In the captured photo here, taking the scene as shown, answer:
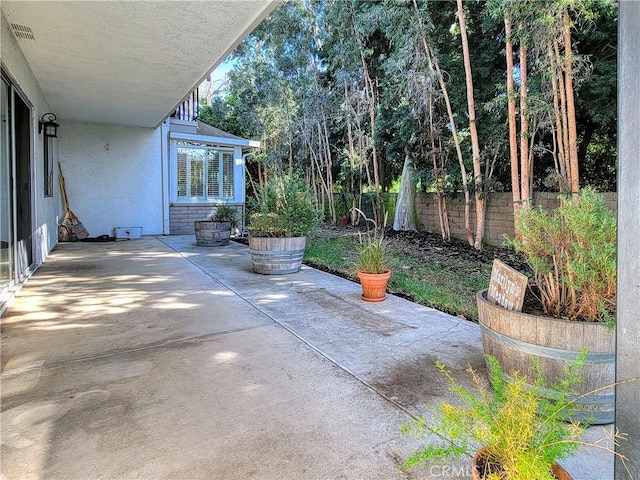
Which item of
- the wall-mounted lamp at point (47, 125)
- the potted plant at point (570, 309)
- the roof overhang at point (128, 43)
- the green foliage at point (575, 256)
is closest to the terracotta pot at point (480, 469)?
the potted plant at point (570, 309)

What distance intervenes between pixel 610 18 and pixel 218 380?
7026 mm

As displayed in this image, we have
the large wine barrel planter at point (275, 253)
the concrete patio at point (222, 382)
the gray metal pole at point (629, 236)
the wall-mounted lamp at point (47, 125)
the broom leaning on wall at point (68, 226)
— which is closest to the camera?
the gray metal pole at point (629, 236)

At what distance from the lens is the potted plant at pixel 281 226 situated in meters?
5.19

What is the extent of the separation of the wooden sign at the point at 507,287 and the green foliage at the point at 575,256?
0.61ft

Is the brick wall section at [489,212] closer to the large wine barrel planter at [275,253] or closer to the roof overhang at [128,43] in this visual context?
the large wine barrel planter at [275,253]

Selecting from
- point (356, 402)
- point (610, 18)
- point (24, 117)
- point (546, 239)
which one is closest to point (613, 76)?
point (610, 18)

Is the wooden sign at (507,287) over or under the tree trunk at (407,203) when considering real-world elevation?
under

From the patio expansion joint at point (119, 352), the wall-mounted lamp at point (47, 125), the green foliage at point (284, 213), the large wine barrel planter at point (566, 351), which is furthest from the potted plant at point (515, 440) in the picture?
the wall-mounted lamp at point (47, 125)

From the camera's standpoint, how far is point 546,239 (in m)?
2.21

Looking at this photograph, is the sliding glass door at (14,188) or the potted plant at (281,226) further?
the potted plant at (281,226)

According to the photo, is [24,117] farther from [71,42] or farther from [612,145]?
[612,145]

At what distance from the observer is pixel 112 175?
31.3 feet

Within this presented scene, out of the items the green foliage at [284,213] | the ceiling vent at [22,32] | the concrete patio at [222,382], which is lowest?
the concrete patio at [222,382]

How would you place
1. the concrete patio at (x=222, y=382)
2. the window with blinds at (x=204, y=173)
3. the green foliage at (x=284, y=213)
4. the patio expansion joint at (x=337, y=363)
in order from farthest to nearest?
1. the window with blinds at (x=204, y=173)
2. the green foliage at (x=284, y=213)
3. the patio expansion joint at (x=337, y=363)
4. the concrete patio at (x=222, y=382)
